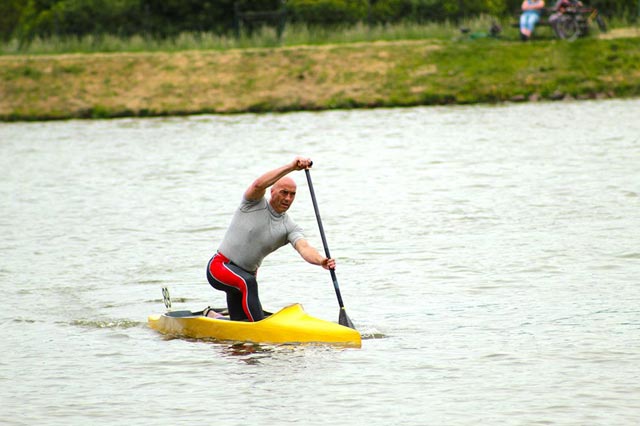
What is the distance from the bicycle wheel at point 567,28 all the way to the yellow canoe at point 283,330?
91.2 feet

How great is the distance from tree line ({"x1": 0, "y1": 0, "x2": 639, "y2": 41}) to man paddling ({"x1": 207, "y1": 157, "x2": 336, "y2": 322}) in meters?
34.0

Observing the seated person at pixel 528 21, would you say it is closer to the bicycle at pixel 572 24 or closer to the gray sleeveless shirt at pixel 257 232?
the bicycle at pixel 572 24

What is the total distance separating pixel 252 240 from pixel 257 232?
0.10 m

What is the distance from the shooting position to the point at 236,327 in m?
11.2

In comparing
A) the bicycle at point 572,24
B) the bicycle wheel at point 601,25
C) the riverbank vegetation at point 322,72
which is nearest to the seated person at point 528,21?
the riverbank vegetation at point 322,72

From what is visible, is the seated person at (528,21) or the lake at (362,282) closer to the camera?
the lake at (362,282)

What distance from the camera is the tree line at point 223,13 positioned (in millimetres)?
46531

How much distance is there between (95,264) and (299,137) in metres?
15.3

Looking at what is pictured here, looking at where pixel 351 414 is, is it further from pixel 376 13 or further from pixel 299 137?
pixel 376 13

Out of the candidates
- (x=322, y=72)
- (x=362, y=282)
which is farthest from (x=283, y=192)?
(x=322, y=72)

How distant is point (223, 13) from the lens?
48750 millimetres

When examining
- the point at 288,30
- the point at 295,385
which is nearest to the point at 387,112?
the point at 288,30

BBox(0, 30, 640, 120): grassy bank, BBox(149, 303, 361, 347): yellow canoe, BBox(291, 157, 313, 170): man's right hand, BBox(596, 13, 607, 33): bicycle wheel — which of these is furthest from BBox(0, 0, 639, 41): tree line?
BBox(291, 157, 313, 170): man's right hand

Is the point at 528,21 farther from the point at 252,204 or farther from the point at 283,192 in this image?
the point at 283,192
